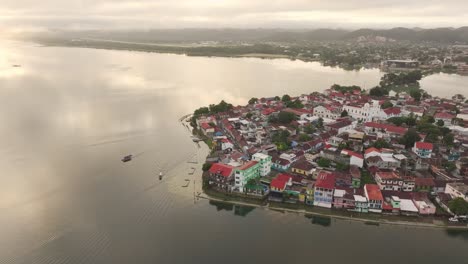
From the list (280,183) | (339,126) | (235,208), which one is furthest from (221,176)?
(339,126)

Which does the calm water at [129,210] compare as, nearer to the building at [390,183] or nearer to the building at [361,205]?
the building at [361,205]

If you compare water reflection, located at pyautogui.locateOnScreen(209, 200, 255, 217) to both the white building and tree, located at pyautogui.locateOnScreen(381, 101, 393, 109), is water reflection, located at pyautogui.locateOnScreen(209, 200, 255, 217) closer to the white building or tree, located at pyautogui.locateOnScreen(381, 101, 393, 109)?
the white building

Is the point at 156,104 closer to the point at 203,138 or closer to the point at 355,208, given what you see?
the point at 203,138


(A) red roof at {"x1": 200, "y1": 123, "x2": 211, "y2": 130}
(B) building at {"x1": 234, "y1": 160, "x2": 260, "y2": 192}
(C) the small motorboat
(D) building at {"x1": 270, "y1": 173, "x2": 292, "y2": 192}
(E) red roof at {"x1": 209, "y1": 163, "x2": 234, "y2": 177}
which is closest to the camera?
(D) building at {"x1": 270, "y1": 173, "x2": 292, "y2": 192}

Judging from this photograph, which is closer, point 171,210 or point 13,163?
point 171,210

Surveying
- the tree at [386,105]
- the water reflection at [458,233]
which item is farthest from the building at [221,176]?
the tree at [386,105]

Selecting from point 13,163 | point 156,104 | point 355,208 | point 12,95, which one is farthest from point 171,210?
point 12,95

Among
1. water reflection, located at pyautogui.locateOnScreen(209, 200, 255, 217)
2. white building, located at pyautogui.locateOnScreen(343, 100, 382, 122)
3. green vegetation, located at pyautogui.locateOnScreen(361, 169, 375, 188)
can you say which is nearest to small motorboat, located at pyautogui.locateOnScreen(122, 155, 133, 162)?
water reflection, located at pyautogui.locateOnScreen(209, 200, 255, 217)
